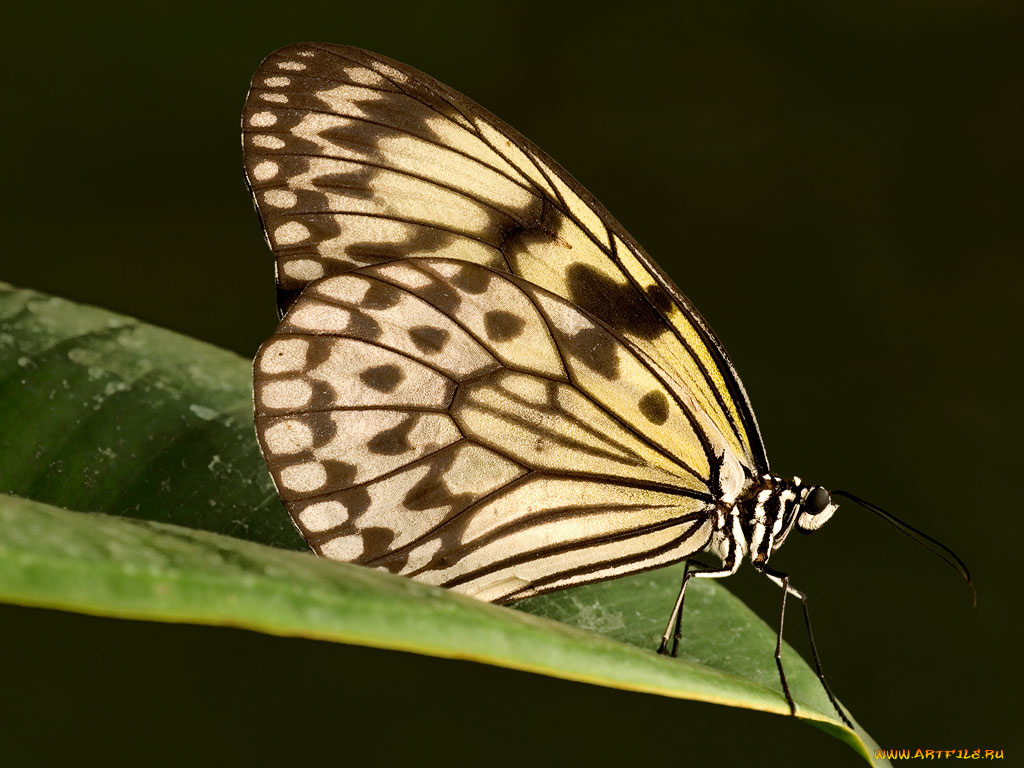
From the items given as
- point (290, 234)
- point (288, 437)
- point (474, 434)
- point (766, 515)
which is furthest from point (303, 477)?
point (766, 515)

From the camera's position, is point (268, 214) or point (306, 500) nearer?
point (306, 500)

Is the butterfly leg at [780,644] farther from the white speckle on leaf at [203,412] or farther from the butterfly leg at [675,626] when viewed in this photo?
the white speckle on leaf at [203,412]

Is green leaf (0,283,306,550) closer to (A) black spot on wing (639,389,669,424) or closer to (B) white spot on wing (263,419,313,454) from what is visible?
(B) white spot on wing (263,419,313,454)

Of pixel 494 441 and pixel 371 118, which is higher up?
pixel 371 118

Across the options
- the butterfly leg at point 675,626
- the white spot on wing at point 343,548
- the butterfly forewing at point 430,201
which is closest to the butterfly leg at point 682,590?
the butterfly leg at point 675,626

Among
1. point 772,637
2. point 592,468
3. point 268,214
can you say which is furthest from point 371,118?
point 772,637

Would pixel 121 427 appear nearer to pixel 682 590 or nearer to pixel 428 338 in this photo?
pixel 428 338

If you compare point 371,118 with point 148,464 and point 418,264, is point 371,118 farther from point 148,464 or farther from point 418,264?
point 148,464
